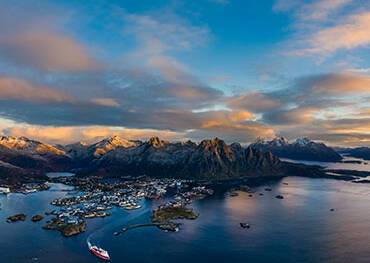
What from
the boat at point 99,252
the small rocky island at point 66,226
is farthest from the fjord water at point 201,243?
the small rocky island at point 66,226

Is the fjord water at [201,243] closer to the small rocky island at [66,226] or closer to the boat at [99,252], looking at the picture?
the boat at [99,252]

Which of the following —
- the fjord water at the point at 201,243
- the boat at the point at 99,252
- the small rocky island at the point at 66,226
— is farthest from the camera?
the small rocky island at the point at 66,226

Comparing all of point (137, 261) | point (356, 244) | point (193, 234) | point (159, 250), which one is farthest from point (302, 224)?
point (137, 261)

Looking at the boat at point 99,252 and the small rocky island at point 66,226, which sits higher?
the small rocky island at point 66,226

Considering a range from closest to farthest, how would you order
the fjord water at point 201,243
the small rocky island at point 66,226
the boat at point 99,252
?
1. the boat at point 99,252
2. the fjord water at point 201,243
3. the small rocky island at point 66,226

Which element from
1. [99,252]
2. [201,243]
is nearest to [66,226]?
[99,252]

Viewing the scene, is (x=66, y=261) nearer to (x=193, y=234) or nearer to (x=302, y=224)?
(x=193, y=234)

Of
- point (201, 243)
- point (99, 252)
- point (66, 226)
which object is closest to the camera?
point (99, 252)

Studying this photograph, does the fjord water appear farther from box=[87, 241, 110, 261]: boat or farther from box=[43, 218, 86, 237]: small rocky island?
box=[43, 218, 86, 237]: small rocky island

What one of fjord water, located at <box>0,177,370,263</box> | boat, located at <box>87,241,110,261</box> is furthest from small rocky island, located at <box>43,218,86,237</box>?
boat, located at <box>87,241,110,261</box>

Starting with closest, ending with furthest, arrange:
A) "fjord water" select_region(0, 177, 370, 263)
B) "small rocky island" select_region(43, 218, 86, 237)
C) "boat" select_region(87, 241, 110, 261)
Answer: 1. "boat" select_region(87, 241, 110, 261)
2. "fjord water" select_region(0, 177, 370, 263)
3. "small rocky island" select_region(43, 218, 86, 237)

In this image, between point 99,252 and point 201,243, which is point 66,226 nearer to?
point 99,252
